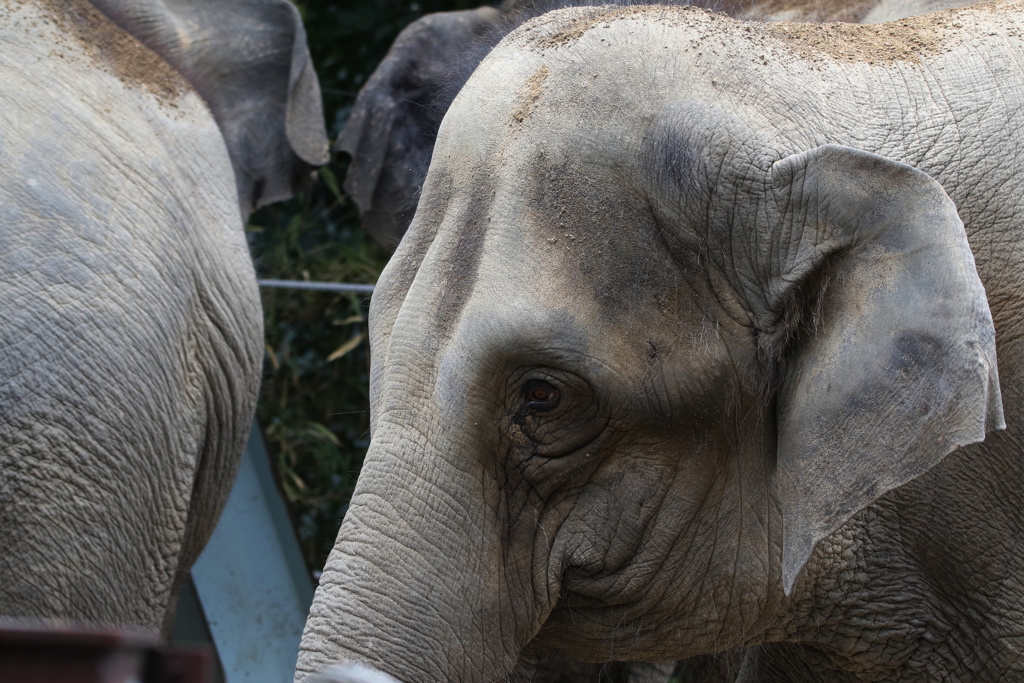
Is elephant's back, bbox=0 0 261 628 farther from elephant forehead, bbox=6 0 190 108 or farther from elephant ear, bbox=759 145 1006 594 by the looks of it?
elephant ear, bbox=759 145 1006 594

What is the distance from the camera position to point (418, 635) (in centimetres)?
153

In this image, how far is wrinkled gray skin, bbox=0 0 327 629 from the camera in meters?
2.51

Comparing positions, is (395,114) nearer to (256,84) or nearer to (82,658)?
(256,84)

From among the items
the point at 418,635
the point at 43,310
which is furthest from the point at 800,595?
the point at 43,310

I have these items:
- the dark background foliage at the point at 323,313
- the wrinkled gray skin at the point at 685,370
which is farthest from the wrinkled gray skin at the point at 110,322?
the dark background foliage at the point at 323,313

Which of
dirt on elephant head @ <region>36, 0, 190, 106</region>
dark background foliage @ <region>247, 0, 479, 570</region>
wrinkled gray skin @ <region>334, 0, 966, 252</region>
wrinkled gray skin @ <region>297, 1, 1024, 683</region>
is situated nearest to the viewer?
wrinkled gray skin @ <region>297, 1, 1024, 683</region>

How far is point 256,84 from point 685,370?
2621mm

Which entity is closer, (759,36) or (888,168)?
(888,168)

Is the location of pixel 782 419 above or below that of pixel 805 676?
above

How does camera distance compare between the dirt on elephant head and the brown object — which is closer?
the brown object

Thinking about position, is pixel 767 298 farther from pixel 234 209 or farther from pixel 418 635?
pixel 234 209

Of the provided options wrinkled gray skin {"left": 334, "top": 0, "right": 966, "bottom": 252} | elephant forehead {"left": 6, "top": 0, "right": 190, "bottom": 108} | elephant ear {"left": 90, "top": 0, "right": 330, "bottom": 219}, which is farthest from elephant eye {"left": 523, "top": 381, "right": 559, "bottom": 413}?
wrinkled gray skin {"left": 334, "top": 0, "right": 966, "bottom": 252}

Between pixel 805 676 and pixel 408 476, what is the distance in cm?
83

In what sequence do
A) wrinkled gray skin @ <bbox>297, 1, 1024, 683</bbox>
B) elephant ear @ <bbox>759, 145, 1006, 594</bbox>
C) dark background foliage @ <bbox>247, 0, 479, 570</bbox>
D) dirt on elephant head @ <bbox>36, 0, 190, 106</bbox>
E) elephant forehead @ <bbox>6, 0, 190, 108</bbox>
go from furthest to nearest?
dark background foliage @ <bbox>247, 0, 479, 570</bbox>, dirt on elephant head @ <bbox>36, 0, 190, 106</bbox>, elephant forehead @ <bbox>6, 0, 190, 108</bbox>, wrinkled gray skin @ <bbox>297, 1, 1024, 683</bbox>, elephant ear @ <bbox>759, 145, 1006, 594</bbox>
